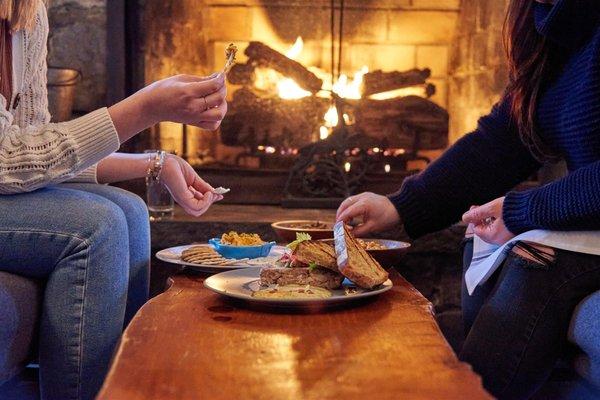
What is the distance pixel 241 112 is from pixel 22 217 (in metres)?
1.58

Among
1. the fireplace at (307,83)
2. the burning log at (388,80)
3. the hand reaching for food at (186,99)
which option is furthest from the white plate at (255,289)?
the burning log at (388,80)

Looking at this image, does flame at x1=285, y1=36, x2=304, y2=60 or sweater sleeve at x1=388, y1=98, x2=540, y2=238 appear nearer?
sweater sleeve at x1=388, y1=98, x2=540, y2=238

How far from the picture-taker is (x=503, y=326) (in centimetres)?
111

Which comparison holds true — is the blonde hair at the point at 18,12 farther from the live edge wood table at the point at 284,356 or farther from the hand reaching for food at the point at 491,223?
the hand reaching for food at the point at 491,223

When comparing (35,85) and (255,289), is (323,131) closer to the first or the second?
(35,85)

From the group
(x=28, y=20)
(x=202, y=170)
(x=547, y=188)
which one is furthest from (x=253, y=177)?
(x=547, y=188)

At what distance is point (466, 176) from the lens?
4.97ft

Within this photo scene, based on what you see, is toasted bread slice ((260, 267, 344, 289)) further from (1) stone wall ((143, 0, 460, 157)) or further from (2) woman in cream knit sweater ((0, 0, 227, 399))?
(1) stone wall ((143, 0, 460, 157))

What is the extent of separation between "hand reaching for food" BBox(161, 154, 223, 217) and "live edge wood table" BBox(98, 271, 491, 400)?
47 centimetres

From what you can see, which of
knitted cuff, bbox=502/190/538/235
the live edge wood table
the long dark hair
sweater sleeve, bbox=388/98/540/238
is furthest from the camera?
sweater sleeve, bbox=388/98/540/238

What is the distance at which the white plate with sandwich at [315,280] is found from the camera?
3.29ft

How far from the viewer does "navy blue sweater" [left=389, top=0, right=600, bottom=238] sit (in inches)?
45.5

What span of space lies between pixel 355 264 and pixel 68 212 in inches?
17.0

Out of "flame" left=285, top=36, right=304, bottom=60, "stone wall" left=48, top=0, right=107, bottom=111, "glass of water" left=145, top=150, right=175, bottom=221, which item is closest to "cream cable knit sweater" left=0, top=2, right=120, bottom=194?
"glass of water" left=145, top=150, right=175, bottom=221
